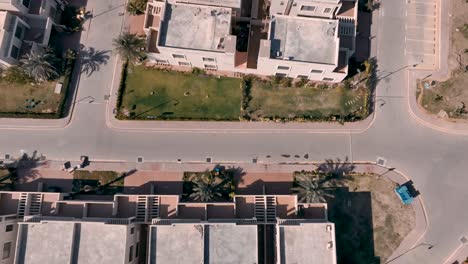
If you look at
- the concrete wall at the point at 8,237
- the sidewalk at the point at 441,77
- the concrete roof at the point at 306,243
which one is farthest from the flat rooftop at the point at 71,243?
the sidewalk at the point at 441,77

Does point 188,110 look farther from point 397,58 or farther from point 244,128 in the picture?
point 397,58

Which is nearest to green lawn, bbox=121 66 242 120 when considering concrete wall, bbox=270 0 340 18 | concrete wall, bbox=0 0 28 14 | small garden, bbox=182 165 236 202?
small garden, bbox=182 165 236 202

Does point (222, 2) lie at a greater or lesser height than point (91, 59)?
greater

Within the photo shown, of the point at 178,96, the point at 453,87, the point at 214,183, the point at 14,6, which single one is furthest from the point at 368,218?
the point at 14,6

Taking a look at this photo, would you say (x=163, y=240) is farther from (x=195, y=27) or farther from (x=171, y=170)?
(x=195, y=27)

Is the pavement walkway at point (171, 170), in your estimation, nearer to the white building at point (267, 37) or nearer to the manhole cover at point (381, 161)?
the manhole cover at point (381, 161)
